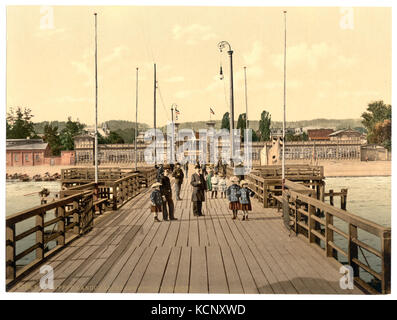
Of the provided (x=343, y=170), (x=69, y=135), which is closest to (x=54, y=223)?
(x=343, y=170)

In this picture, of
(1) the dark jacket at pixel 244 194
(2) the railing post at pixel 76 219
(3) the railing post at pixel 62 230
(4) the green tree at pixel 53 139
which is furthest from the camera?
(4) the green tree at pixel 53 139

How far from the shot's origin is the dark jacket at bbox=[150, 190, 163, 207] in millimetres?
11898

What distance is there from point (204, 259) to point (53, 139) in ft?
280

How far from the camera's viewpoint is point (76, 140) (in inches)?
3516

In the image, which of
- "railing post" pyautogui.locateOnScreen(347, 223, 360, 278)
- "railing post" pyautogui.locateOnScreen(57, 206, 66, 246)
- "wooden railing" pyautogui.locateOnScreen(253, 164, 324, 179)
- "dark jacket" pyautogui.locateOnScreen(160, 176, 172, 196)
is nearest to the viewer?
"railing post" pyautogui.locateOnScreen(347, 223, 360, 278)

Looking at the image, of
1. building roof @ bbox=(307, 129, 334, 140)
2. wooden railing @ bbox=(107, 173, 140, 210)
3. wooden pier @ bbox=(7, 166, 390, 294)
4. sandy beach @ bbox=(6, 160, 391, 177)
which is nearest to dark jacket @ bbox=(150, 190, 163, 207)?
wooden pier @ bbox=(7, 166, 390, 294)

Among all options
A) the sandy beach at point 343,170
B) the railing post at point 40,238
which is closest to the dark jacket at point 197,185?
the railing post at point 40,238

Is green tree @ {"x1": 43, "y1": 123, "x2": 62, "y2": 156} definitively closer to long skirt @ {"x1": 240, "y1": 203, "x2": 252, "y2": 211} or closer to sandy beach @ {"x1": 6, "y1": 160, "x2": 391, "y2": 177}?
sandy beach @ {"x1": 6, "y1": 160, "x2": 391, "y2": 177}

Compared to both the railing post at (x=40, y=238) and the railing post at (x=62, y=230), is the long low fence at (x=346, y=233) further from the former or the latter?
the railing post at (x=62, y=230)

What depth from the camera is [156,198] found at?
1202 cm

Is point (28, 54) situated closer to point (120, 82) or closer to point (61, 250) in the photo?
point (61, 250)

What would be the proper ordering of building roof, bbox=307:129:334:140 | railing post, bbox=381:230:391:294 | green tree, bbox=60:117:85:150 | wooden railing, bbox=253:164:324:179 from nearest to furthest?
railing post, bbox=381:230:391:294
wooden railing, bbox=253:164:324:179
green tree, bbox=60:117:85:150
building roof, bbox=307:129:334:140

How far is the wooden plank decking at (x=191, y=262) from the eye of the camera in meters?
6.32
